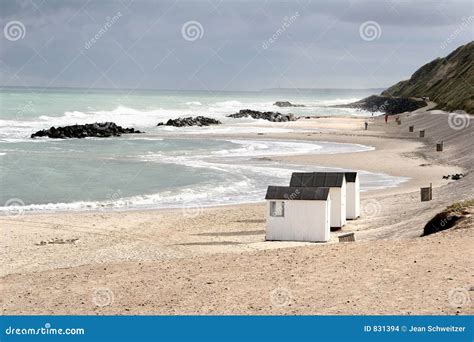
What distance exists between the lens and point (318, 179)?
24.9 m

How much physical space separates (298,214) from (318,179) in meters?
2.98

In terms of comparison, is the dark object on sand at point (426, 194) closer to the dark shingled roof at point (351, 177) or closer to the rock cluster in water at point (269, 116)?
the dark shingled roof at point (351, 177)

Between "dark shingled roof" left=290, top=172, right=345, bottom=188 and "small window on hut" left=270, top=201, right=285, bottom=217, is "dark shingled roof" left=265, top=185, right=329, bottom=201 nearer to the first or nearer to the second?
"small window on hut" left=270, top=201, right=285, bottom=217

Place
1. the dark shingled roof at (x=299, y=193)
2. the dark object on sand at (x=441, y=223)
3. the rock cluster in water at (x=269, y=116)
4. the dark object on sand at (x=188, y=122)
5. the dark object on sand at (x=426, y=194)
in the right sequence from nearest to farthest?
1. the dark object on sand at (x=441, y=223)
2. the dark shingled roof at (x=299, y=193)
3. the dark object on sand at (x=426, y=194)
4. the dark object on sand at (x=188, y=122)
5. the rock cluster in water at (x=269, y=116)

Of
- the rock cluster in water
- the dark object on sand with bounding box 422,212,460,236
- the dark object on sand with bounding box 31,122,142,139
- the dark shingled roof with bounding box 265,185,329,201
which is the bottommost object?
the dark object on sand with bounding box 422,212,460,236

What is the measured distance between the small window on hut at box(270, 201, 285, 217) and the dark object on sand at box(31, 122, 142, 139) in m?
52.8

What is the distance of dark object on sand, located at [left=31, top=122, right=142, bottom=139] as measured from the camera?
72000 mm

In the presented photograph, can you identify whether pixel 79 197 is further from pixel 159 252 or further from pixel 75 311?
pixel 75 311

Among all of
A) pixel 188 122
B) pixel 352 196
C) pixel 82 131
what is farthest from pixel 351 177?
pixel 188 122

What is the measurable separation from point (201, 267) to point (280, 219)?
21.7ft

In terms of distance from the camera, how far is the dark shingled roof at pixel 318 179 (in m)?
24.5

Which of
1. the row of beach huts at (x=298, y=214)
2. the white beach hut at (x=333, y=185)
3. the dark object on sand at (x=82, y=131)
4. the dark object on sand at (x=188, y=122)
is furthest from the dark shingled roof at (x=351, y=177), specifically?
the dark object on sand at (x=188, y=122)

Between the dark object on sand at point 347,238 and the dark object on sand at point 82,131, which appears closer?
the dark object on sand at point 347,238

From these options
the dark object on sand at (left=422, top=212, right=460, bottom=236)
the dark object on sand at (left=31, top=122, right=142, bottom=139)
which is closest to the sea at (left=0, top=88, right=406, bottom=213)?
the dark object on sand at (left=31, top=122, right=142, bottom=139)
